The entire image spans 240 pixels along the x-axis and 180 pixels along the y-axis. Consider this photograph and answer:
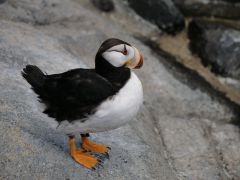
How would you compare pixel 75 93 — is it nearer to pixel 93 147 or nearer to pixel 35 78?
pixel 35 78

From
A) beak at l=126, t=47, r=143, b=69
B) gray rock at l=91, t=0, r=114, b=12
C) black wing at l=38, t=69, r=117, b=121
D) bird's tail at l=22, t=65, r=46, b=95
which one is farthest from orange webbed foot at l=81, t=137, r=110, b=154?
gray rock at l=91, t=0, r=114, b=12

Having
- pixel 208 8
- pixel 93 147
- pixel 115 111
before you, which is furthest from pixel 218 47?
pixel 115 111

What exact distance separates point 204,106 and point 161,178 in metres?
2.66

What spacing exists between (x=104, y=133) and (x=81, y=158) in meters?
0.82

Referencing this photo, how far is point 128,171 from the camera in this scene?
486 cm

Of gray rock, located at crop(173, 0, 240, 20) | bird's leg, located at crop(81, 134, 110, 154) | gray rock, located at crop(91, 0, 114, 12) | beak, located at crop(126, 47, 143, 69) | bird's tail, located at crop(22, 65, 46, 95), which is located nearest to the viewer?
beak, located at crop(126, 47, 143, 69)

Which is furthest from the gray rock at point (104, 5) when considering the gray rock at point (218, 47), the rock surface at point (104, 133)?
the gray rock at point (218, 47)

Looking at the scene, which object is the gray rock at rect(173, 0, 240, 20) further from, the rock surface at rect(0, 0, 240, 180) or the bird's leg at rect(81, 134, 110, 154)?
the bird's leg at rect(81, 134, 110, 154)

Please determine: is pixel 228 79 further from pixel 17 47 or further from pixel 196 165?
Result: pixel 17 47

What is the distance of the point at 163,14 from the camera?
375 inches

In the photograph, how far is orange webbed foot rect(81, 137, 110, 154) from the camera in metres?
4.87

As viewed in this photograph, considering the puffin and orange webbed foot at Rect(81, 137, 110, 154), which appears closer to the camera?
the puffin

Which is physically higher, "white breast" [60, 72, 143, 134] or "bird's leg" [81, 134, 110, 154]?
"white breast" [60, 72, 143, 134]

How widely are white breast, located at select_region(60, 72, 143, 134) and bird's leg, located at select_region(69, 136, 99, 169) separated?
0.28 metres
